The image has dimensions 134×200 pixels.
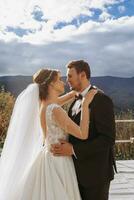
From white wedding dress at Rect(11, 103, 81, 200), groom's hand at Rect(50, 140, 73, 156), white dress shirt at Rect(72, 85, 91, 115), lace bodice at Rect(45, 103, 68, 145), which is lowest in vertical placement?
white wedding dress at Rect(11, 103, 81, 200)

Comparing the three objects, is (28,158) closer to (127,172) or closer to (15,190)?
(15,190)

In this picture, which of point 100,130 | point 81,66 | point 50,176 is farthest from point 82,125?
point 50,176

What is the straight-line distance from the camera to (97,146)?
380cm

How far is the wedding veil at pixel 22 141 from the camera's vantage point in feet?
13.9

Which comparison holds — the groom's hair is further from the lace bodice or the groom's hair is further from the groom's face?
the lace bodice

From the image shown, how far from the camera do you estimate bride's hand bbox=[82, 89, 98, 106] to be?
378 cm

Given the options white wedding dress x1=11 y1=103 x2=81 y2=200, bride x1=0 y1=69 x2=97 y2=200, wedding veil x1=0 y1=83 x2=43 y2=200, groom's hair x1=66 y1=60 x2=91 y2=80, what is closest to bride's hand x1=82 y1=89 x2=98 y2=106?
bride x1=0 y1=69 x2=97 y2=200

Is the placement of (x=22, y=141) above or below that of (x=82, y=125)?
below

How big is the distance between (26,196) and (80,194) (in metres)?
0.38

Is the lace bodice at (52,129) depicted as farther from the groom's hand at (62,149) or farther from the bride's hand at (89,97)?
the bride's hand at (89,97)

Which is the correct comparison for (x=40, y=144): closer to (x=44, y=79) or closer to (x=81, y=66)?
(x=44, y=79)

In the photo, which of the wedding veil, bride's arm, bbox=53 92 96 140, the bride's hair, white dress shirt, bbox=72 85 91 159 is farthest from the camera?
the wedding veil

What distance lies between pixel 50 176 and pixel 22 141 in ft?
1.41

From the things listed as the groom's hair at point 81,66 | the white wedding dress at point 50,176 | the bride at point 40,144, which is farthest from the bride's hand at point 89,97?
the white wedding dress at point 50,176
